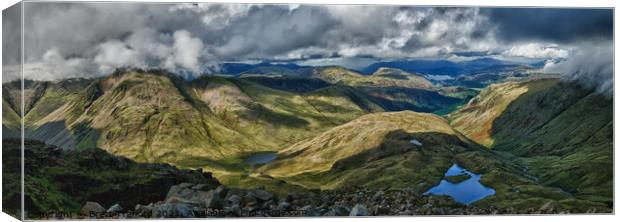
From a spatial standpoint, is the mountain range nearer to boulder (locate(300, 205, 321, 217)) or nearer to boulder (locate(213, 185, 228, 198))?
boulder (locate(213, 185, 228, 198))

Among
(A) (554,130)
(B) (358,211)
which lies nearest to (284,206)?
(B) (358,211)

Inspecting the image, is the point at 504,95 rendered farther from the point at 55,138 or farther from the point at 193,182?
A: the point at 55,138

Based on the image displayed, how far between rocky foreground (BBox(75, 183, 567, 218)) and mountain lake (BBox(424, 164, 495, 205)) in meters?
0.31

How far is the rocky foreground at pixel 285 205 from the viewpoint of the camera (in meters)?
52.1

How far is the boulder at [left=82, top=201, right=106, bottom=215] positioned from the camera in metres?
51.6

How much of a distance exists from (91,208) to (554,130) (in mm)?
24440

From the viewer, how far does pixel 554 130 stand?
5694 cm

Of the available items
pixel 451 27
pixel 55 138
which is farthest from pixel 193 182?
pixel 451 27

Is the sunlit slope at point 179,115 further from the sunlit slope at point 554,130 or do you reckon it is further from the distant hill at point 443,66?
the sunlit slope at point 554,130

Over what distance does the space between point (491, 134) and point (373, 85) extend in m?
6.91

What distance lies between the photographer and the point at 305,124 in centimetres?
5819

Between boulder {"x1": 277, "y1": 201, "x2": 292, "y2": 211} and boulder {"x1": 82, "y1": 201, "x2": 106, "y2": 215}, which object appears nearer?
boulder {"x1": 82, "y1": 201, "x2": 106, "y2": 215}

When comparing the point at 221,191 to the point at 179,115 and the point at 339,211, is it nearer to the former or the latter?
the point at 179,115

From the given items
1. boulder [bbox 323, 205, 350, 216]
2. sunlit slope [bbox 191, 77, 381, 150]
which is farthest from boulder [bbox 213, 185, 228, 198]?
boulder [bbox 323, 205, 350, 216]
